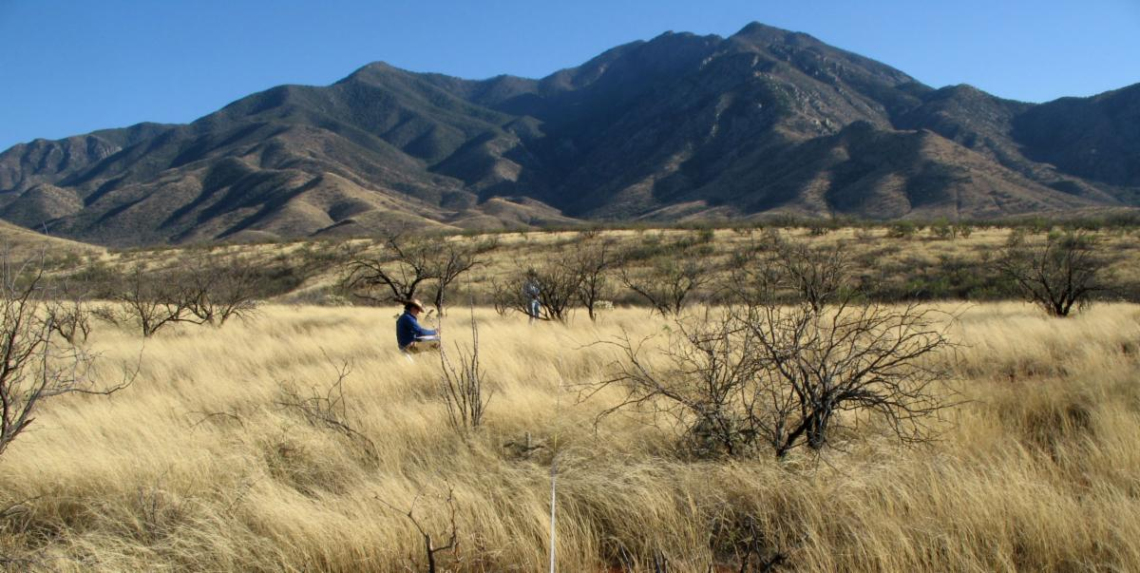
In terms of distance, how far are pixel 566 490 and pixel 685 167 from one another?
132 m

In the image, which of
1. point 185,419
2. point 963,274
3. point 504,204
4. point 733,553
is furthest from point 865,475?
point 504,204

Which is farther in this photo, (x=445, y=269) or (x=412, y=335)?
(x=445, y=269)

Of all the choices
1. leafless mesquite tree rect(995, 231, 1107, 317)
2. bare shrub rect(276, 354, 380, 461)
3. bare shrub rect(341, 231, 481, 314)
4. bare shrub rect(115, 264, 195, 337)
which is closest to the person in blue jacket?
bare shrub rect(341, 231, 481, 314)

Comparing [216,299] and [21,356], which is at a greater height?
[21,356]

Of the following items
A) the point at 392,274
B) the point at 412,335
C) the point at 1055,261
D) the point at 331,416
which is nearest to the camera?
the point at 331,416

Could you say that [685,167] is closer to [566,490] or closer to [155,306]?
[155,306]

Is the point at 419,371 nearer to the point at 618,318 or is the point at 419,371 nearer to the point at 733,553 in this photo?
the point at 733,553

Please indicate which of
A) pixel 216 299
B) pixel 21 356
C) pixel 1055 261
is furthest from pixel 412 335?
pixel 1055 261

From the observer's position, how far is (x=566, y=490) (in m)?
3.10

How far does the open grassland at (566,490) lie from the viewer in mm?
2520

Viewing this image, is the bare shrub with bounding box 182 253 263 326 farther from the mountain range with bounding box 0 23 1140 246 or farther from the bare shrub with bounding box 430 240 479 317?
the mountain range with bounding box 0 23 1140 246

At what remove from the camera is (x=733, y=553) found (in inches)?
106

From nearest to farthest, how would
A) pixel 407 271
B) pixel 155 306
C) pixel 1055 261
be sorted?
pixel 155 306, pixel 1055 261, pixel 407 271

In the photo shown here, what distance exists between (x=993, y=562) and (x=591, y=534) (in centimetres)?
176
